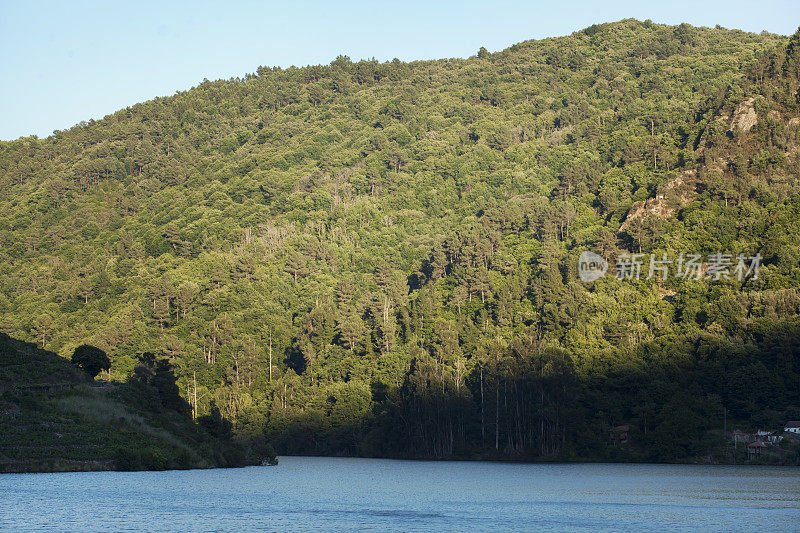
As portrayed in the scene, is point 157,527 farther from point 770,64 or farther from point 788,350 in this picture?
point 770,64

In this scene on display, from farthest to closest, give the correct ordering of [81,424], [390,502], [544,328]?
[544,328], [81,424], [390,502]

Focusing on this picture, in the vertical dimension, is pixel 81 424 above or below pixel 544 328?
below

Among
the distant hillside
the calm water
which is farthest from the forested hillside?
the distant hillside

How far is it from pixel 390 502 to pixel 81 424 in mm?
28741

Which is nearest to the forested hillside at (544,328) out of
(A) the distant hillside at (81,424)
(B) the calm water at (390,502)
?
(B) the calm water at (390,502)

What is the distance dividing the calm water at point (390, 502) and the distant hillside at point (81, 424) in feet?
7.53

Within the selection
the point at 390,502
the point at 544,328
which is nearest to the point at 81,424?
the point at 390,502

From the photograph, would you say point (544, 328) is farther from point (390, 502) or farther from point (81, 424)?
point (390, 502)

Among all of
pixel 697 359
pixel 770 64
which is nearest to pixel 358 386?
pixel 697 359

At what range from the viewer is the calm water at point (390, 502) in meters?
49.4

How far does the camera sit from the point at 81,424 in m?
76.1

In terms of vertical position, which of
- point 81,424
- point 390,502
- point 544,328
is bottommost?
point 390,502

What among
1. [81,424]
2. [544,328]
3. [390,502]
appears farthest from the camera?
[544,328]

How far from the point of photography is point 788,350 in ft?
405
